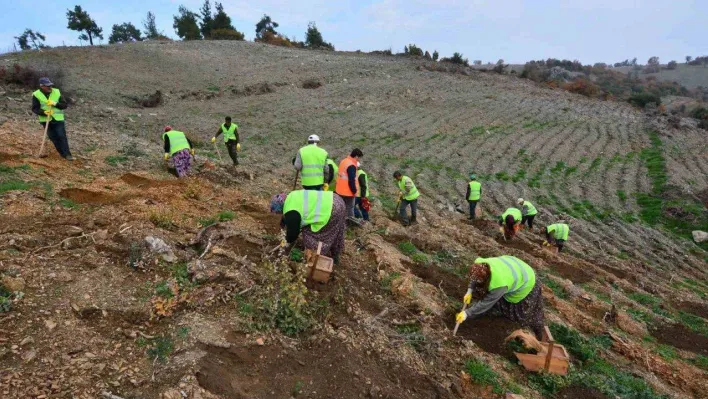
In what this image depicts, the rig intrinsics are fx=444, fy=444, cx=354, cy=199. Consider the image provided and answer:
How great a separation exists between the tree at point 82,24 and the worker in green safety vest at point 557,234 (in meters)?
36.2

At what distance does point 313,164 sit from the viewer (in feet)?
22.4

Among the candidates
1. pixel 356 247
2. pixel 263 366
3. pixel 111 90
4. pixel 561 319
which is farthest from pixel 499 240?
pixel 111 90

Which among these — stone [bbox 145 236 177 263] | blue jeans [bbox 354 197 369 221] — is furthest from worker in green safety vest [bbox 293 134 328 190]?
stone [bbox 145 236 177 263]

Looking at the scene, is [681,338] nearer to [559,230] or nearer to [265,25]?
[559,230]

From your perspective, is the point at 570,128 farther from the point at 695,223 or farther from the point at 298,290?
the point at 298,290

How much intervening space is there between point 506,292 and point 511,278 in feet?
0.70

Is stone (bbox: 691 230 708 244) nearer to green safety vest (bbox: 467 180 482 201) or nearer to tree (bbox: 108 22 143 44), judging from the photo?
green safety vest (bbox: 467 180 482 201)

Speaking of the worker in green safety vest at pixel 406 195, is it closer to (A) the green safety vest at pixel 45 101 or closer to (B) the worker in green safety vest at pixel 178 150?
(B) the worker in green safety vest at pixel 178 150

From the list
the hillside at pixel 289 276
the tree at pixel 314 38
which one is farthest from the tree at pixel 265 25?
the hillside at pixel 289 276

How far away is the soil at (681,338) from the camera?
6879 mm

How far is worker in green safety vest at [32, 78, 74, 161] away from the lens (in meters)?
7.31

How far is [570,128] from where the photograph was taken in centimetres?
2372

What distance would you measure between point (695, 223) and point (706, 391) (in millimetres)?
10597

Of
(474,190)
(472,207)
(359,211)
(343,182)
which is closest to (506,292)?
(343,182)
